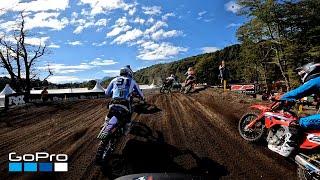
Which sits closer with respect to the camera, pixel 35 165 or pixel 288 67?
pixel 35 165

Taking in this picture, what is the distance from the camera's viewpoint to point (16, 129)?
13.0 meters

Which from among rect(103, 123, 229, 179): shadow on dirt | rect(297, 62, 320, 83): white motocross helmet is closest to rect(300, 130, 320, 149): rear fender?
rect(297, 62, 320, 83): white motocross helmet

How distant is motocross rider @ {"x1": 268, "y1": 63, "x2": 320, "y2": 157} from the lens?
6.21 m

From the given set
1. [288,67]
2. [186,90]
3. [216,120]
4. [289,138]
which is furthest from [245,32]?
[289,138]

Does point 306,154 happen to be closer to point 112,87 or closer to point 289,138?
point 289,138

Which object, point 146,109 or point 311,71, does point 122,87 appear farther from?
point 146,109

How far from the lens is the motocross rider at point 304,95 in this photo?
621 cm

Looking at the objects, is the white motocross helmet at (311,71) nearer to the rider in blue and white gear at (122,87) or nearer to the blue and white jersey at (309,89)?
the blue and white jersey at (309,89)

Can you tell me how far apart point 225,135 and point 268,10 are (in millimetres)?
36700

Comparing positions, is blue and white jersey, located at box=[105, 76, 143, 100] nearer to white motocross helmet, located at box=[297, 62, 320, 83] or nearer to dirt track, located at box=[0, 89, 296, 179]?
dirt track, located at box=[0, 89, 296, 179]

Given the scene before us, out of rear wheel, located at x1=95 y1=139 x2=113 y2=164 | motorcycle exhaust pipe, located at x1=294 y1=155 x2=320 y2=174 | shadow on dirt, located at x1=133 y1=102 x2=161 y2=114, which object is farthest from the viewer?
shadow on dirt, located at x1=133 y1=102 x2=161 y2=114

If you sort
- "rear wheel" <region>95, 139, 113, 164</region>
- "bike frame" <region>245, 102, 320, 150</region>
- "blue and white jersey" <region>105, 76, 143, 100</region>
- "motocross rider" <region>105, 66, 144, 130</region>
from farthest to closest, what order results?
"blue and white jersey" <region>105, 76, 143, 100</region> → "motocross rider" <region>105, 66, 144, 130</region> → "rear wheel" <region>95, 139, 113, 164</region> → "bike frame" <region>245, 102, 320, 150</region>

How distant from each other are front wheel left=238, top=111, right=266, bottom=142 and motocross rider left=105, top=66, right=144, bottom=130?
3.18 m

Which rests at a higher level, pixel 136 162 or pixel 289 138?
pixel 289 138
